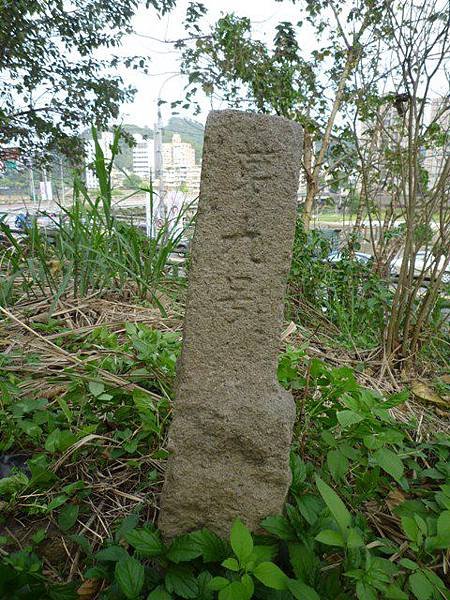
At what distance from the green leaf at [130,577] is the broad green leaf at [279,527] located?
0.92 ft

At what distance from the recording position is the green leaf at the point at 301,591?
31.6 inches

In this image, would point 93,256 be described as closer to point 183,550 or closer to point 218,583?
point 183,550

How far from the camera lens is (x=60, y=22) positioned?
411cm

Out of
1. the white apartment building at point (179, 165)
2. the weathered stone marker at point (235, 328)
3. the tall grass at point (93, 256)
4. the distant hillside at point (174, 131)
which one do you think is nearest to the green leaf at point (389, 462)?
the weathered stone marker at point (235, 328)

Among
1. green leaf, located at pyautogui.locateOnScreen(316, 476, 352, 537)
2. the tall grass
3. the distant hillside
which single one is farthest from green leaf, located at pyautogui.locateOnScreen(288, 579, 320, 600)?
the distant hillside

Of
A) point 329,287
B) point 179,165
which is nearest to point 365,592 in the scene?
point 329,287

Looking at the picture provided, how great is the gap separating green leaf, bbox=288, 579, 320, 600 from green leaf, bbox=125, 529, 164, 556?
28 centimetres

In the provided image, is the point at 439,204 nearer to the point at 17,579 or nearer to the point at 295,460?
the point at 295,460

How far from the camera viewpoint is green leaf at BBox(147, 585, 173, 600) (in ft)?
2.86

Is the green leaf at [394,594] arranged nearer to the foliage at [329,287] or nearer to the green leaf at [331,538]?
the green leaf at [331,538]

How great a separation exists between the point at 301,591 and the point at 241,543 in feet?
0.43

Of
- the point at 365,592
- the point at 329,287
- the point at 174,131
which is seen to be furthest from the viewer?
the point at 174,131

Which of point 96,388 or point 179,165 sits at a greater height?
point 179,165

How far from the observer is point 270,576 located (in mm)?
836
